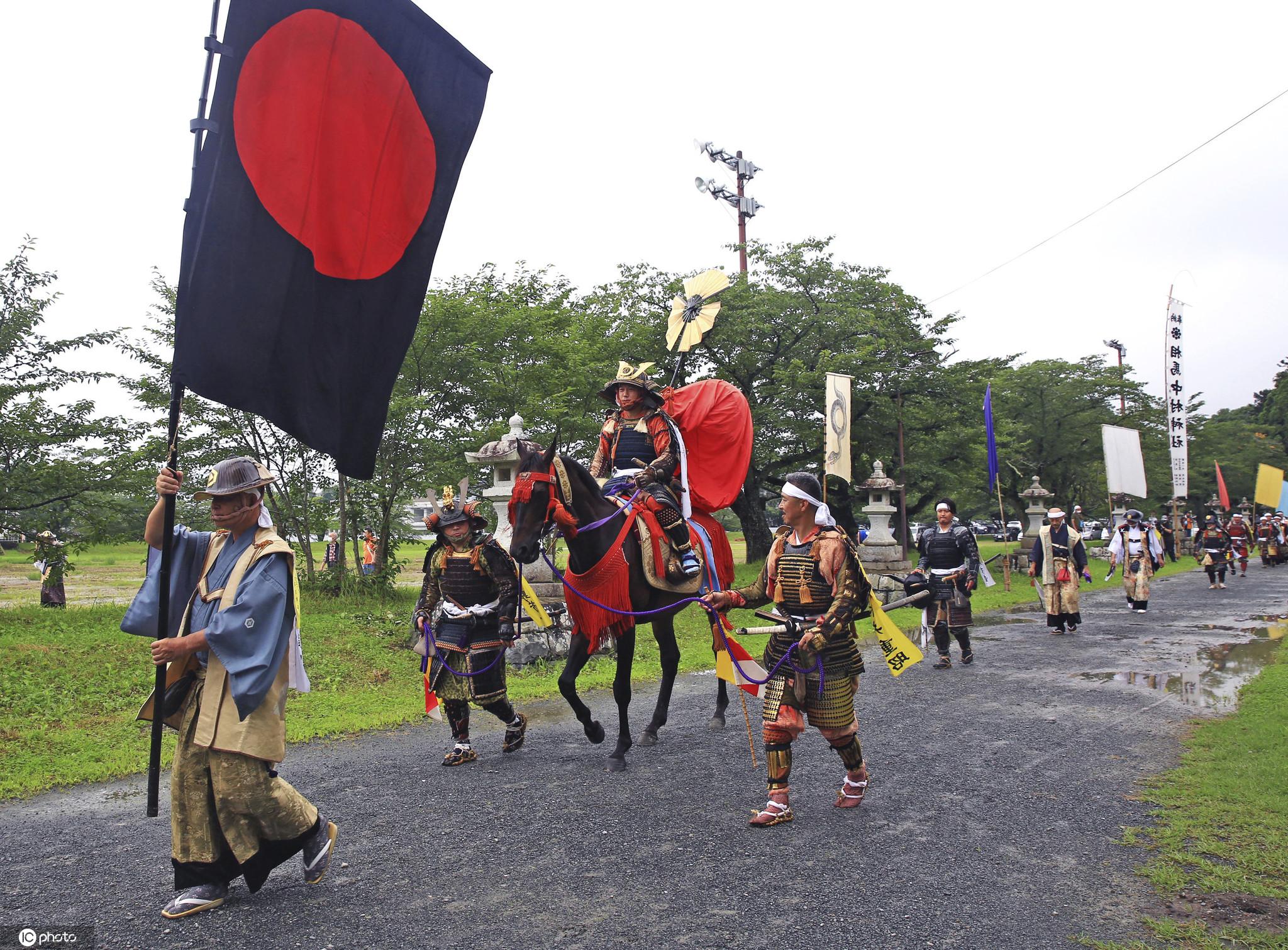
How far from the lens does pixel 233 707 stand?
364 cm

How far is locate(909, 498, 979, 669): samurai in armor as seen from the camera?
10.0 metres

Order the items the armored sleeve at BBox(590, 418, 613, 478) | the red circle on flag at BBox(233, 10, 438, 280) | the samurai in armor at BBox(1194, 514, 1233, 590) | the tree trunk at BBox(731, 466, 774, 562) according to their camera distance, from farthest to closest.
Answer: the tree trunk at BBox(731, 466, 774, 562) → the samurai in armor at BBox(1194, 514, 1233, 590) → the armored sleeve at BBox(590, 418, 613, 478) → the red circle on flag at BBox(233, 10, 438, 280)

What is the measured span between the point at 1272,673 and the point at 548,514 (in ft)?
28.2

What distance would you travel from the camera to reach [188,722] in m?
3.73

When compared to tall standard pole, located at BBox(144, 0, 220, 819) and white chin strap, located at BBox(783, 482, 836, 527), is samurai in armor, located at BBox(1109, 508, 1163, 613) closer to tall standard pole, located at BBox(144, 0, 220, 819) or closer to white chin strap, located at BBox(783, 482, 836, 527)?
white chin strap, located at BBox(783, 482, 836, 527)

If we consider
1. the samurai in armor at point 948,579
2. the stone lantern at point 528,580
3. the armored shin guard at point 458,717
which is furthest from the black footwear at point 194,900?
the samurai in armor at point 948,579

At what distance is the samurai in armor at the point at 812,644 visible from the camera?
485 cm

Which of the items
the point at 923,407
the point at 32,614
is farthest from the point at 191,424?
the point at 923,407

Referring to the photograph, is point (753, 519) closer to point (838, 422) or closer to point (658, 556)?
point (838, 422)

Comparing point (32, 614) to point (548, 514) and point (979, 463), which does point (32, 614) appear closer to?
point (548, 514)

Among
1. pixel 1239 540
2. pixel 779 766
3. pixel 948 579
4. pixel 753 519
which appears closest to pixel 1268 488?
pixel 1239 540

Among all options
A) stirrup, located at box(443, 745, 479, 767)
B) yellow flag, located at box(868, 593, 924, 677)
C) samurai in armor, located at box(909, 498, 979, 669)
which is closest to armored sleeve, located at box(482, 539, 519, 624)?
stirrup, located at box(443, 745, 479, 767)

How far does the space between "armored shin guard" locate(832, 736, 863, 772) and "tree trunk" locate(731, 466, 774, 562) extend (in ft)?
60.3

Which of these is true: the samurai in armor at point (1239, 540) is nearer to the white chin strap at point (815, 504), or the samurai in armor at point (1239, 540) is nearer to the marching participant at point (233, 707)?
the white chin strap at point (815, 504)
